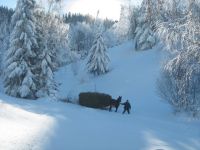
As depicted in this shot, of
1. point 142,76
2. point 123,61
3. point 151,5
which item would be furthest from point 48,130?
point 123,61

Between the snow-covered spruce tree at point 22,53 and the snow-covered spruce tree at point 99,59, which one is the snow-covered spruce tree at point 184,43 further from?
the snow-covered spruce tree at point 99,59

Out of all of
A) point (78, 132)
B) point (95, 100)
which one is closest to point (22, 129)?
point (78, 132)

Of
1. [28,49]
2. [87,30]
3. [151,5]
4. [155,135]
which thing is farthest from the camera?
[87,30]

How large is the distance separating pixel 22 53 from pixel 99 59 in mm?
23136

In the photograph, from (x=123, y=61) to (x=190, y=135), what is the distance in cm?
4230

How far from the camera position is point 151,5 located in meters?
9.29

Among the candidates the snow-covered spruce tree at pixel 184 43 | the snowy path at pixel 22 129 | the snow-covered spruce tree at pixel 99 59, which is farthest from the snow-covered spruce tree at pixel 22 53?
the snow-covered spruce tree at pixel 184 43

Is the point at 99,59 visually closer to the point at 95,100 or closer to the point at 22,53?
the point at 22,53

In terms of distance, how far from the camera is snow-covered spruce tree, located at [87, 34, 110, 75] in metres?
61.5

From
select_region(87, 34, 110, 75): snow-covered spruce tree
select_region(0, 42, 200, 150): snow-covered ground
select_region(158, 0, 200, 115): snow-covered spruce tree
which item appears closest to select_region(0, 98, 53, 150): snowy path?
select_region(0, 42, 200, 150): snow-covered ground

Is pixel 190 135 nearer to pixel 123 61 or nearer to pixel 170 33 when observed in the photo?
pixel 170 33

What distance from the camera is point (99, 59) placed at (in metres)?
61.9

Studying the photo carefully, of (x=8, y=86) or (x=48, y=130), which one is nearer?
(x=48, y=130)

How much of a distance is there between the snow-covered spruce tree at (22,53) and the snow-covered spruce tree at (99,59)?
2185 centimetres
